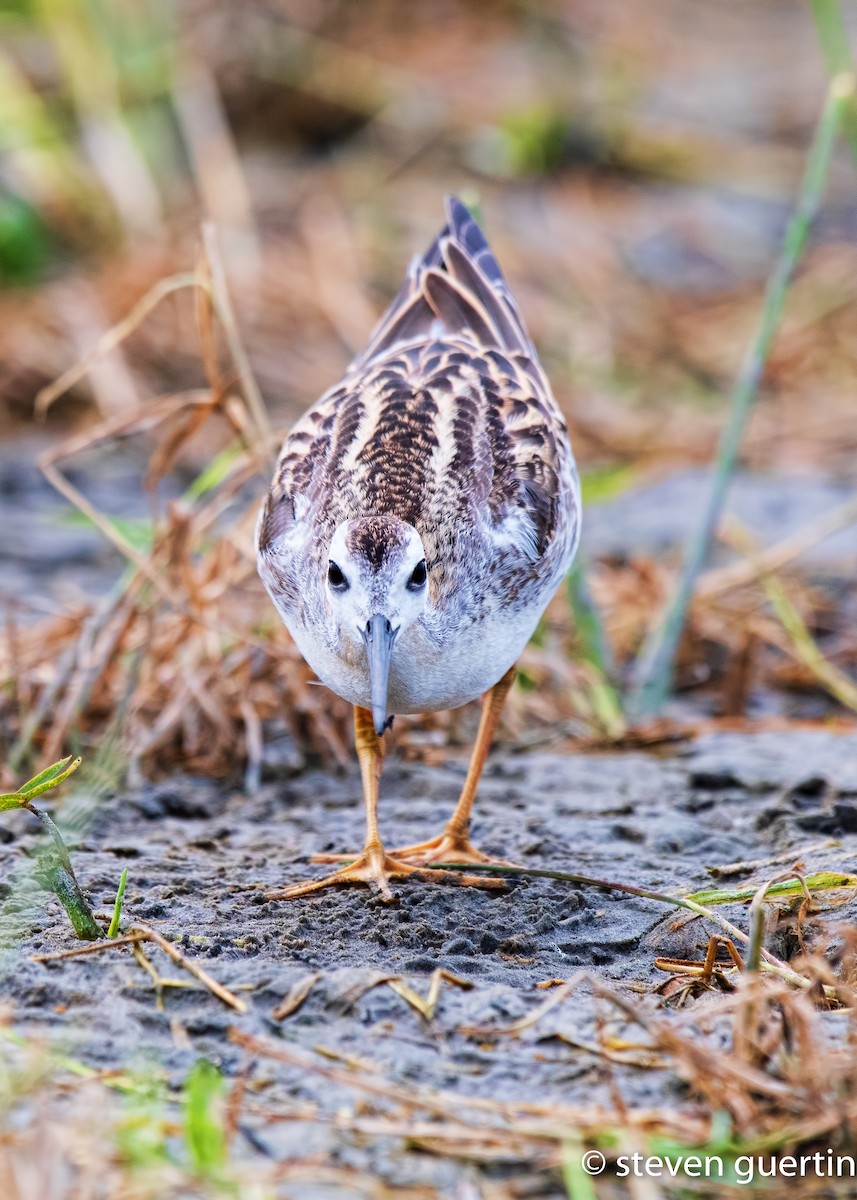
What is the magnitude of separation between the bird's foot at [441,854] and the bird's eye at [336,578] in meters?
1.02

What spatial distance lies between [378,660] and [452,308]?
217 cm

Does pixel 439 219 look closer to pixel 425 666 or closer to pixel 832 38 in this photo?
Answer: pixel 832 38

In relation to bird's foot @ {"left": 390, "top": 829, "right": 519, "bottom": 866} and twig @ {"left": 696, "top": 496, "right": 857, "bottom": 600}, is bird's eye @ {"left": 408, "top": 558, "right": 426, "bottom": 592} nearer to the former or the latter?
bird's foot @ {"left": 390, "top": 829, "right": 519, "bottom": 866}

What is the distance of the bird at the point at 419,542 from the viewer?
166 inches

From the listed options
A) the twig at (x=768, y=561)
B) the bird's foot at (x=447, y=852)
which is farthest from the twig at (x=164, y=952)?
the twig at (x=768, y=561)

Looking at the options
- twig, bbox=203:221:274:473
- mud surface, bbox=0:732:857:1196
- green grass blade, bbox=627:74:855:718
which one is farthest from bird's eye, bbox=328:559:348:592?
green grass blade, bbox=627:74:855:718

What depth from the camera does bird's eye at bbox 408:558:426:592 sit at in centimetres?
419

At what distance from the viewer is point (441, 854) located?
494cm

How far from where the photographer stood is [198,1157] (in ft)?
9.20

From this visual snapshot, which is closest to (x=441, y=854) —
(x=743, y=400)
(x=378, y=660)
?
(x=378, y=660)

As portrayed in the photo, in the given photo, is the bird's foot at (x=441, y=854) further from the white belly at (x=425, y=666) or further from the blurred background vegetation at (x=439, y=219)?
the blurred background vegetation at (x=439, y=219)

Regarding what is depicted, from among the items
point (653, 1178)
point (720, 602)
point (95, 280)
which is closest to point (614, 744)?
point (720, 602)

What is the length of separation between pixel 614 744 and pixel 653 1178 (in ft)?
10.9

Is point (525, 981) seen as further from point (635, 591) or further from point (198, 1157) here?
point (635, 591)
